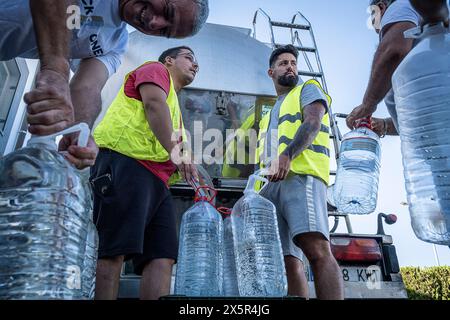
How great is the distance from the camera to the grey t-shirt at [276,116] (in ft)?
9.65

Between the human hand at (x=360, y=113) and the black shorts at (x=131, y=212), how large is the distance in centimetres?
115

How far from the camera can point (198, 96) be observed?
4.05 metres

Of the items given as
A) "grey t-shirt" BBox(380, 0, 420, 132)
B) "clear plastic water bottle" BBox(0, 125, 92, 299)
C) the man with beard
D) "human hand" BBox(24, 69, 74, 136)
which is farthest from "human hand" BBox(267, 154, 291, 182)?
"human hand" BBox(24, 69, 74, 136)

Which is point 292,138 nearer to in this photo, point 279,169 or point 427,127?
point 279,169

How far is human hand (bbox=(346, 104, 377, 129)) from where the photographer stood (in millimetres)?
1904

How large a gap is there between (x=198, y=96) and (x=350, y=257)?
2.22m

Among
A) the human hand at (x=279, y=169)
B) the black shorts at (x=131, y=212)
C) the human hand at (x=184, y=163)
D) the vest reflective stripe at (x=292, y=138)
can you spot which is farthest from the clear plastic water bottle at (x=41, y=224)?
the vest reflective stripe at (x=292, y=138)

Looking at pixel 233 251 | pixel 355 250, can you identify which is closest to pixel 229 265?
pixel 233 251

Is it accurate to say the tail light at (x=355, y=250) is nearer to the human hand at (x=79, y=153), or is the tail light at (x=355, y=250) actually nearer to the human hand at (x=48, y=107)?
the human hand at (x=79, y=153)

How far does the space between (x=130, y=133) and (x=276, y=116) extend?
1272 mm

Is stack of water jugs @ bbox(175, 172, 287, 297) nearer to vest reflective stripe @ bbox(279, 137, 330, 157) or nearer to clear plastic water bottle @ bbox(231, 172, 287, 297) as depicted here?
clear plastic water bottle @ bbox(231, 172, 287, 297)

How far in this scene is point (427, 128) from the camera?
1.49 m

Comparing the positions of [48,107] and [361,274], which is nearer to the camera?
[48,107]
